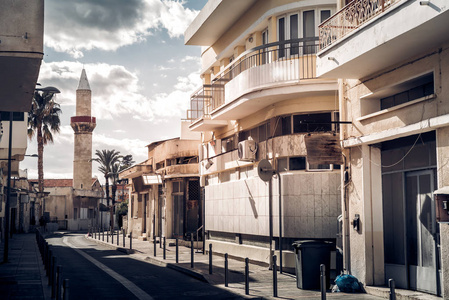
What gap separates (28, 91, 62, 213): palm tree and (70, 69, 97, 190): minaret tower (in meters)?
17.3

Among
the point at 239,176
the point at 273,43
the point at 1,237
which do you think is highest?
the point at 273,43

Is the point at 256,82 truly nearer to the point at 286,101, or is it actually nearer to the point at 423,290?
the point at 286,101

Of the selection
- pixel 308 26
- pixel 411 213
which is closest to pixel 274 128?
pixel 308 26

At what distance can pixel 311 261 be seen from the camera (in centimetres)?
1346

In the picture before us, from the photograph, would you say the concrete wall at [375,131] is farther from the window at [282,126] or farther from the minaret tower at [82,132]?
the minaret tower at [82,132]

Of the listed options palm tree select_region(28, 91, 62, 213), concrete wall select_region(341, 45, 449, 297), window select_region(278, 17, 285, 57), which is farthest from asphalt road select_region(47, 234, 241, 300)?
palm tree select_region(28, 91, 62, 213)

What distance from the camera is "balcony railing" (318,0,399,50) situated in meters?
12.5

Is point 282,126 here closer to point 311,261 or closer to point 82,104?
point 311,261

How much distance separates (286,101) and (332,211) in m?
3.84

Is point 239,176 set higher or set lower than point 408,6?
lower

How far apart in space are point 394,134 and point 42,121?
5559cm

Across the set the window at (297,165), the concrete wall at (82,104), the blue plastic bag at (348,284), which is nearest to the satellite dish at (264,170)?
the window at (297,165)

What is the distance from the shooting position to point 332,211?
17094mm

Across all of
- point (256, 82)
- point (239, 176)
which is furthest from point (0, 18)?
point (239, 176)
